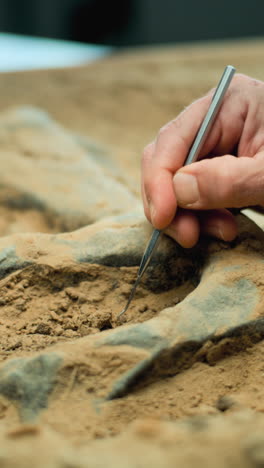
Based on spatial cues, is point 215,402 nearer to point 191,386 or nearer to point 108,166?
point 191,386

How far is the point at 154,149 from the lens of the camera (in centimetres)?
140

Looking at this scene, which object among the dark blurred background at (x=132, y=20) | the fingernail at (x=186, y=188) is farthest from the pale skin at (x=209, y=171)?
the dark blurred background at (x=132, y=20)

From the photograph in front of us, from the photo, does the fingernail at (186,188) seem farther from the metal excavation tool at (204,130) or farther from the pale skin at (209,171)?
the metal excavation tool at (204,130)

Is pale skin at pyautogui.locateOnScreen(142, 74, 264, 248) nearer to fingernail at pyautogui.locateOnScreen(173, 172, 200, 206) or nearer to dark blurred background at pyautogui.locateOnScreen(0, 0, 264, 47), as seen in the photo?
fingernail at pyautogui.locateOnScreen(173, 172, 200, 206)

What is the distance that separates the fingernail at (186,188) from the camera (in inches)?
47.0

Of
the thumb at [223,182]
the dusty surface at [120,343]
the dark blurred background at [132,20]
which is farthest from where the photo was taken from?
the dark blurred background at [132,20]

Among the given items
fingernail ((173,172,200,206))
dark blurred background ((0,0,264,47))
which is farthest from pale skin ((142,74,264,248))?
dark blurred background ((0,0,264,47))

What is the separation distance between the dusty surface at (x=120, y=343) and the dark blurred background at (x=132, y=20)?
406cm

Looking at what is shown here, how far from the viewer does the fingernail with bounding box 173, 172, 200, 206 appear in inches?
47.0

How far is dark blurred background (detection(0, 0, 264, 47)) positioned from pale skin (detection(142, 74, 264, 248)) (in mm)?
4561

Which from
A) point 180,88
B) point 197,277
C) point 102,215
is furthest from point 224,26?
point 197,277

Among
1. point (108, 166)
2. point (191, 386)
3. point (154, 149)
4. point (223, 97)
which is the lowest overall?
point (108, 166)

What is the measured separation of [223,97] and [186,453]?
98 cm

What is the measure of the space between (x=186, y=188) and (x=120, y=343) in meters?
0.42
